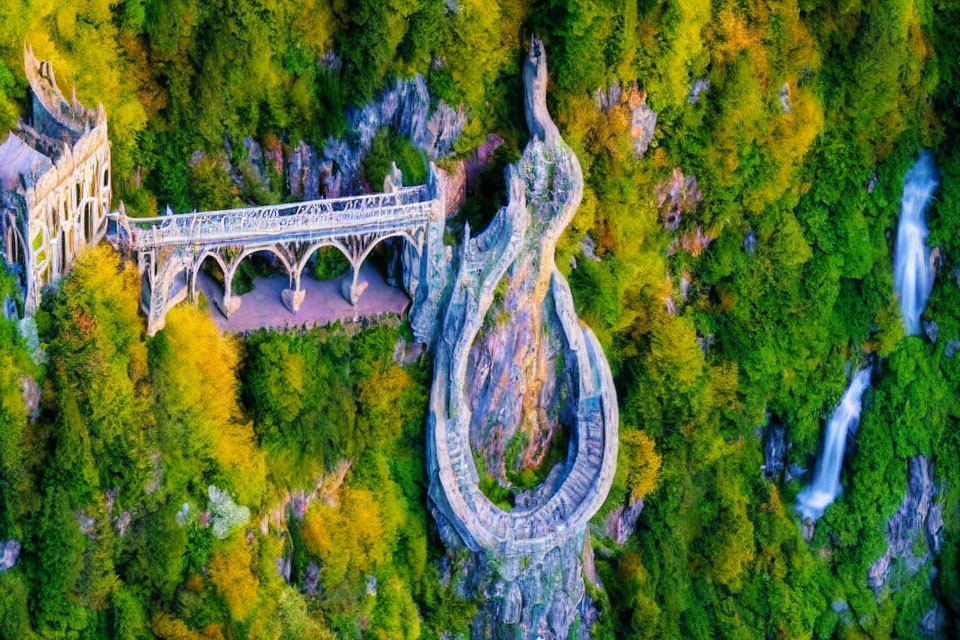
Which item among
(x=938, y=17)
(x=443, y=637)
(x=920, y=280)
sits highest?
(x=938, y=17)

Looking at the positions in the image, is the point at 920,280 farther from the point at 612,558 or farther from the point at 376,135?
the point at 376,135

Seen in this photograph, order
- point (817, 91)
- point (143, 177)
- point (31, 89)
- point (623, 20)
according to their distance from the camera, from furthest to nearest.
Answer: point (817, 91) < point (623, 20) < point (143, 177) < point (31, 89)

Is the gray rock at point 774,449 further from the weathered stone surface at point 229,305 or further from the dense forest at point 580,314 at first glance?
the weathered stone surface at point 229,305

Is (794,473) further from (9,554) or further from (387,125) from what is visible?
(9,554)

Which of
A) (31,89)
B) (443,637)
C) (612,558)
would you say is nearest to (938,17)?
(612,558)

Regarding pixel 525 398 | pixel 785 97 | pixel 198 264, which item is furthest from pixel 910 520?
pixel 198 264

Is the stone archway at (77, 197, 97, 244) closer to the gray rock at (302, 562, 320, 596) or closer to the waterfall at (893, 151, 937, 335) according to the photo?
the gray rock at (302, 562, 320, 596)
